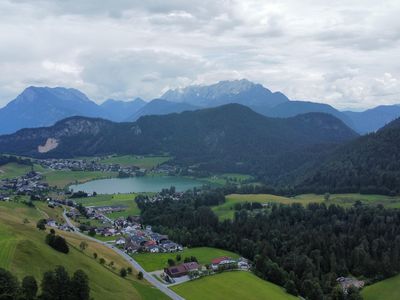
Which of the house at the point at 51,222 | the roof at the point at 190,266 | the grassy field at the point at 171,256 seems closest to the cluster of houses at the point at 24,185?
the house at the point at 51,222

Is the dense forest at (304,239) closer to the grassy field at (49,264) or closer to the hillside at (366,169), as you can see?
the grassy field at (49,264)

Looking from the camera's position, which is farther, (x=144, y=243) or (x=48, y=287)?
(x=144, y=243)

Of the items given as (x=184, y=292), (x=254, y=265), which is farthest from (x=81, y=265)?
(x=254, y=265)

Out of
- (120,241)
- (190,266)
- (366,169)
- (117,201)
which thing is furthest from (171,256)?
(366,169)

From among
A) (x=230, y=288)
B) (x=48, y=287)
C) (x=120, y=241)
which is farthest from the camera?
(x=120, y=241)

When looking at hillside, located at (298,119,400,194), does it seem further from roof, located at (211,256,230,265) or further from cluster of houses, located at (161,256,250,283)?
cluster of houses, located at (161,256,250,283)

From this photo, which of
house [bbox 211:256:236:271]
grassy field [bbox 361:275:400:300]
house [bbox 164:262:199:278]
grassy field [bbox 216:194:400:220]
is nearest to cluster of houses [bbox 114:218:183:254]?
house [bbox 211:256:236:271]

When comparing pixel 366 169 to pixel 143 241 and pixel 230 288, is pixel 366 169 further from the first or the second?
pixel 230 288
